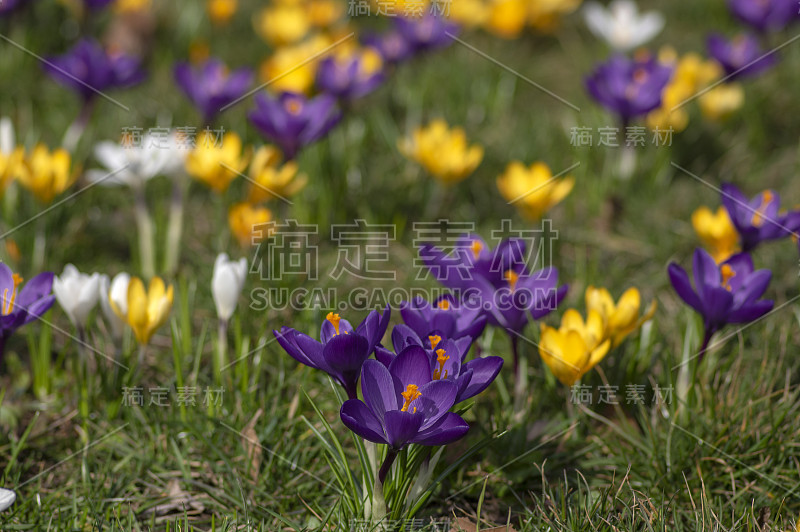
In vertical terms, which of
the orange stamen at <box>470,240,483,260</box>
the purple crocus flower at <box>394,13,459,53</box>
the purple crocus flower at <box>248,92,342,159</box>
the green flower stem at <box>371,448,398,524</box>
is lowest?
the green flower stem at <box>371,448,398,524</box>

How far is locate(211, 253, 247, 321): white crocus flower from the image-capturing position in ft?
7.51

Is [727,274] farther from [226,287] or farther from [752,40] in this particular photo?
[752,40]

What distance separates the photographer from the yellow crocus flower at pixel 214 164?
2877 mm

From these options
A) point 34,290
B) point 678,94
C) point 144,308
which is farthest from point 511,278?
point 678,94

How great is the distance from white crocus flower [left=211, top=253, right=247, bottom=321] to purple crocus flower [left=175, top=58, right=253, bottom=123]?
1.36 metres

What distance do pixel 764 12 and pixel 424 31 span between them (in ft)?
6.65

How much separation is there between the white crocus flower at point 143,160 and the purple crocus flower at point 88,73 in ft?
2.41

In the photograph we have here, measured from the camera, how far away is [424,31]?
4418 millimetres

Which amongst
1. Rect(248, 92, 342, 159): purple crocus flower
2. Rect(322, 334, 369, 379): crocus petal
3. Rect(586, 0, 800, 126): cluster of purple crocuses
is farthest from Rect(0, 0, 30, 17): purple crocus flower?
Rect(322, 334, 369, 379): crocus petal

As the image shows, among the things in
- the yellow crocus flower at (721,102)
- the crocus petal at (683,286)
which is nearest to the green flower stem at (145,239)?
the crocus petal at (683,286)

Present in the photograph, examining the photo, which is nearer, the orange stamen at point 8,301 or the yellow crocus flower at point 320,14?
the orange stamen at point 8,301

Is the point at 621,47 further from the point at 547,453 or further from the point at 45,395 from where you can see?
the point at 45,395

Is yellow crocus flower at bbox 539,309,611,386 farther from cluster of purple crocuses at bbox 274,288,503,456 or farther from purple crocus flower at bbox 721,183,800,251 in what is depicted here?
purple crocus flower at bbox 721,183,800,251

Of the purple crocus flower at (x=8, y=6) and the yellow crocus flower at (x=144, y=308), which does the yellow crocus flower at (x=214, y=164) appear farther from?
the purple crocus flower at (x=8, y=6)
